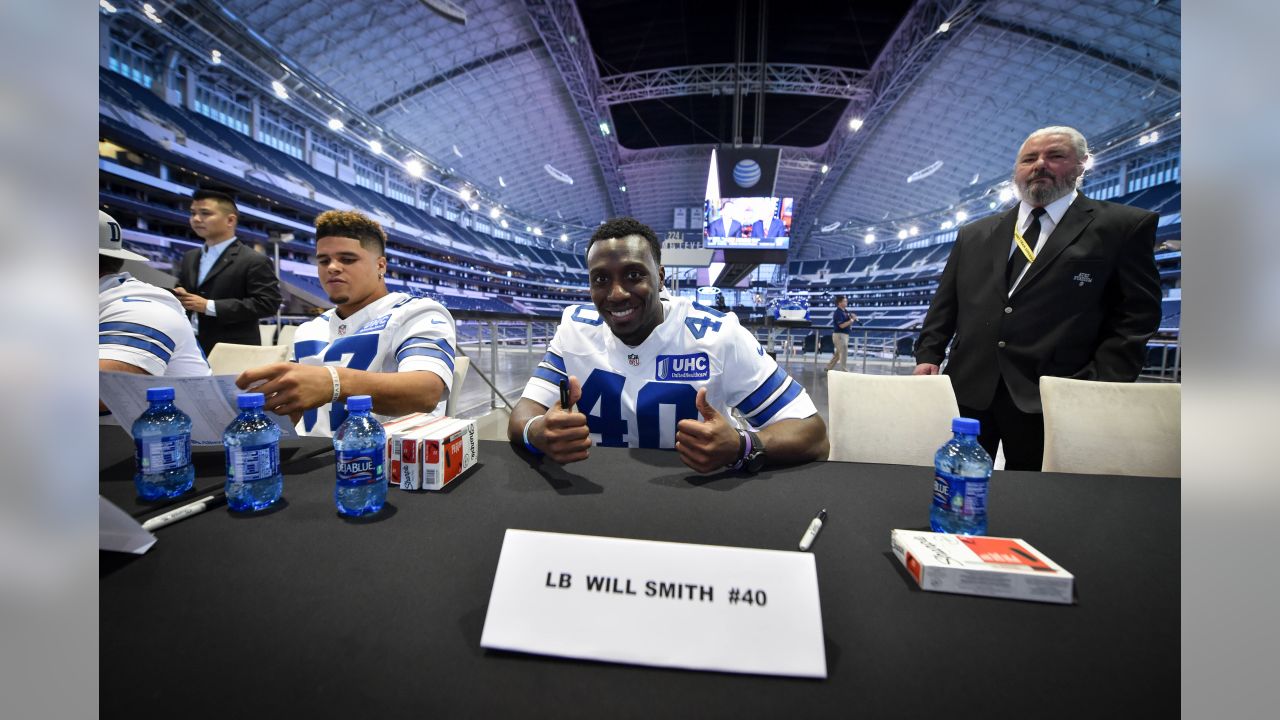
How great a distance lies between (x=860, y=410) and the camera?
167cm

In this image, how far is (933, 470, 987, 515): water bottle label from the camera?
85 centimetres

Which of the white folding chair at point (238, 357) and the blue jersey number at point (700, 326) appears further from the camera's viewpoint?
the white folding chair at point (238, 357)

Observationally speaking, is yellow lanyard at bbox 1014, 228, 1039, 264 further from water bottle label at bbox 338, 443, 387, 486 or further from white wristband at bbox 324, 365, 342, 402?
white wristband at bbox 324, 365, 342, 402

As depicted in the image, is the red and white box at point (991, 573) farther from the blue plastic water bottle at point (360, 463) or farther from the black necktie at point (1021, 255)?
the black necktie at point (1021, 255)

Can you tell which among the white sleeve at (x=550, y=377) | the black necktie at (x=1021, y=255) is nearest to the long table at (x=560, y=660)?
the white sleeve at (x=550, y=377)

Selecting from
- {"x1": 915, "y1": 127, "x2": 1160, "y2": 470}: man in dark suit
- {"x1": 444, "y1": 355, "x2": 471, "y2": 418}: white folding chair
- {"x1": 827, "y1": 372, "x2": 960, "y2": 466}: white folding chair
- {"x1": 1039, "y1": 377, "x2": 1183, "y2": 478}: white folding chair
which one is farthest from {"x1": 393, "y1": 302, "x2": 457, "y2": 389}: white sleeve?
{"x1": 1039, "y1": 377, "x2": 1183, "y2": 478}: white folding chair

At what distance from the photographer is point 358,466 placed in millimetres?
855

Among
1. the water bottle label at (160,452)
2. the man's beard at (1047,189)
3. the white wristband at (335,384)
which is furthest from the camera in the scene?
the man's beard at (1047,189)

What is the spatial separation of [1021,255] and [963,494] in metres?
1.60

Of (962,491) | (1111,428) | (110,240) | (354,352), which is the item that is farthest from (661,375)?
(110,240)

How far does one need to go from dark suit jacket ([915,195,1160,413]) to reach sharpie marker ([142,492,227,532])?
2.48 m

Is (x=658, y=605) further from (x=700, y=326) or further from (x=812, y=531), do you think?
(x=700, y=326)

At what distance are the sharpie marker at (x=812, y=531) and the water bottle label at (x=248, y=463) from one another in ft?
3.33

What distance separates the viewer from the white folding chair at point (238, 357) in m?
2.14
